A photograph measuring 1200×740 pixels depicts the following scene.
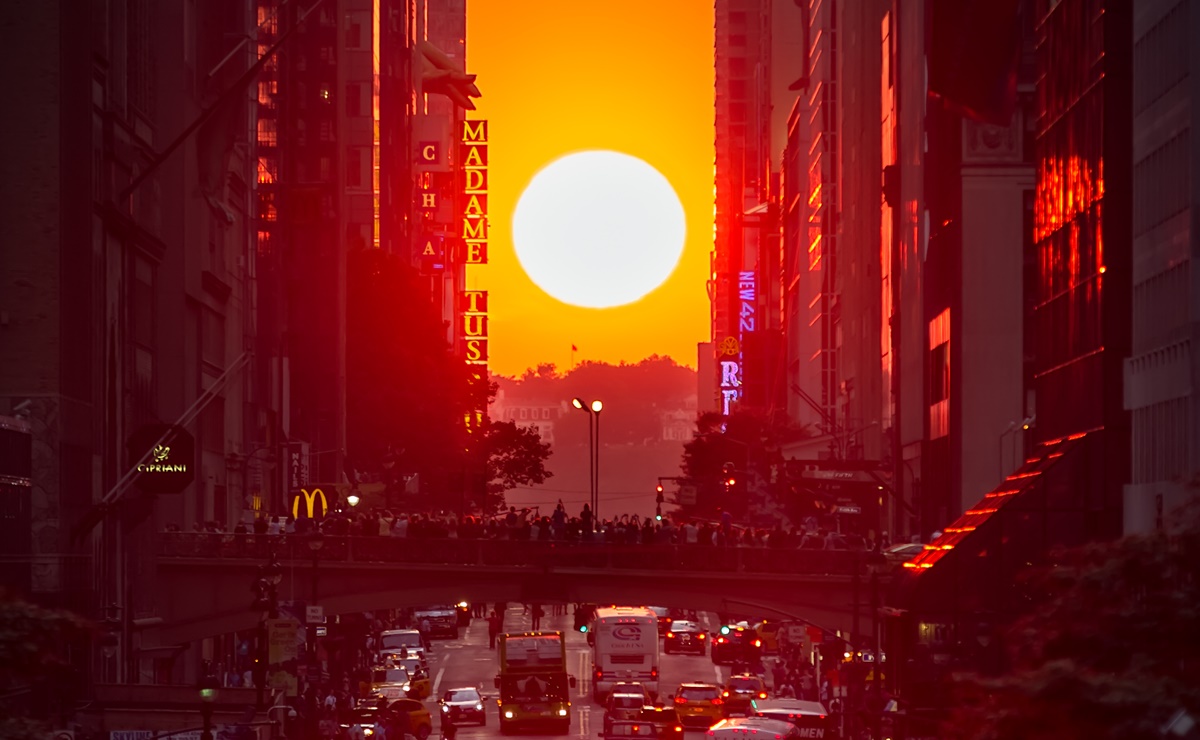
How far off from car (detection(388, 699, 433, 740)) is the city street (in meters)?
2.75

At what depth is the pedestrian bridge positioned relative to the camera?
236 ft

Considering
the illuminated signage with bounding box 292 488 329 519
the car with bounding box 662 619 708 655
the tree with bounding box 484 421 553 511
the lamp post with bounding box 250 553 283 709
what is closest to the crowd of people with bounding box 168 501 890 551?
the lamp post with bounding box 250 553 283 709

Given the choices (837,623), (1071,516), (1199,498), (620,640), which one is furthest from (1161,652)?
(620,640)

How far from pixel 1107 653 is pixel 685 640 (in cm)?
10354

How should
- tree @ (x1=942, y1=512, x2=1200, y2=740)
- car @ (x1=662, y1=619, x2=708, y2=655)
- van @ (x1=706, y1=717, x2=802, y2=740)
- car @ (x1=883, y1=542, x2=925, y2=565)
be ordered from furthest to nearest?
car @ (x1=662, y1=619, x2=708, y2=655), car @ (x1=883, y1=542, x2=925, y2=565), van @ (x1=706, y1=717, x2=802, y2=740), tree @ (x1=942, y1=512, x2=1200, y2=740)

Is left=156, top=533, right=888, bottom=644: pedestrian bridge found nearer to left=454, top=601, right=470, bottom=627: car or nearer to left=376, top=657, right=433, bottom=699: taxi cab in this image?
left=376, top=657, right=433, bottom=699: taxi cab

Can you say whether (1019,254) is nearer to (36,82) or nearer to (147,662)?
(147,662)

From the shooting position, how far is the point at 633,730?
69250 millimetres

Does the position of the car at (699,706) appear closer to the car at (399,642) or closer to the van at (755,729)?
the van at (755,729)

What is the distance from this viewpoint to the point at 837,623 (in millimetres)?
72500

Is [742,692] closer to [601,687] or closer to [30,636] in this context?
[601,687]

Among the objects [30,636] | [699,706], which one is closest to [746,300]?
[699,706]

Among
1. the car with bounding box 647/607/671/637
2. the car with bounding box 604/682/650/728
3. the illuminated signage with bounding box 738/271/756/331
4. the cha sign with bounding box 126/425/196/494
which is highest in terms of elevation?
the illuminated signage with bounding box 738/271/756/331

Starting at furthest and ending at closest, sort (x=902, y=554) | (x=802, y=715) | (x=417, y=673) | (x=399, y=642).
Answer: (x=399, y=642) → (x=417, y=673) → (x=902, y=554) → (x=802, y=715)
